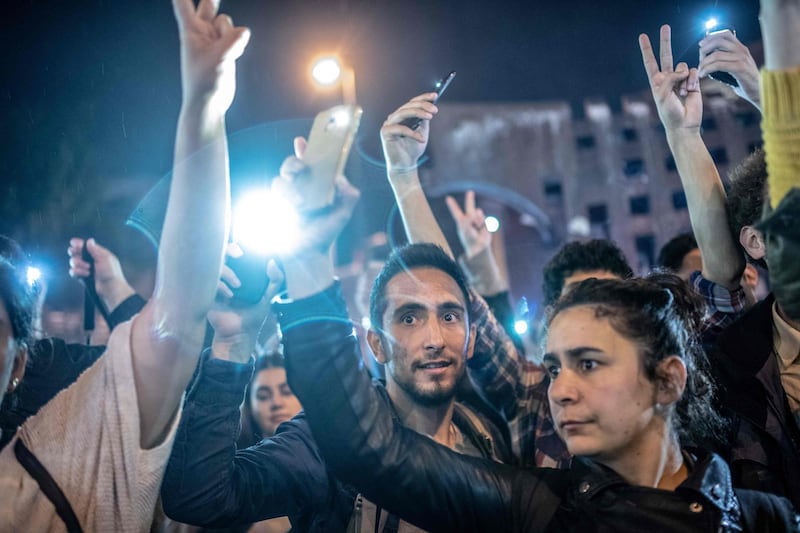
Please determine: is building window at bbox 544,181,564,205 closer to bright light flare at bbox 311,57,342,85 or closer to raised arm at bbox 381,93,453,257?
bright light flare at bbox 311,57,342,85

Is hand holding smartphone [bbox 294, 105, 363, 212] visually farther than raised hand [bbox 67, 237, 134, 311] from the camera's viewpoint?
No

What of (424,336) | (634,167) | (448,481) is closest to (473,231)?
(424,336)

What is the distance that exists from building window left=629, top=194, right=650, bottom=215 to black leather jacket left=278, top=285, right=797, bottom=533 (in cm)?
2364

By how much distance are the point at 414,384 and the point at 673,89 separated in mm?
1389

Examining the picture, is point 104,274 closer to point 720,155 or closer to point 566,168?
point 566,168

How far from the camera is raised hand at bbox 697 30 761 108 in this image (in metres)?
2.01

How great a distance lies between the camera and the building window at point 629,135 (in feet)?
75.8

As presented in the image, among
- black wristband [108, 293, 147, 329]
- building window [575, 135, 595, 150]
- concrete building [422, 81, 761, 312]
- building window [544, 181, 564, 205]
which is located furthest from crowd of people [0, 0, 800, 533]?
building window [575, 135, 595, 150]

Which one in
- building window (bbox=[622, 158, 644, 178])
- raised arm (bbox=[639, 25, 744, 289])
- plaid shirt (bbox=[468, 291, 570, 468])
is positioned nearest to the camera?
raised arm (bbox=[639, 25, 744, 289])

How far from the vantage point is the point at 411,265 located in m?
2.59

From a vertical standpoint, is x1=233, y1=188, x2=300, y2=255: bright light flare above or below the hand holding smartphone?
below

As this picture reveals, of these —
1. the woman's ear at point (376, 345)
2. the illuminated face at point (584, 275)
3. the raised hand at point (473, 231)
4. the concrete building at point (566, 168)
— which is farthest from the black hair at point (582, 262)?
the concrete building at point (566, 168)

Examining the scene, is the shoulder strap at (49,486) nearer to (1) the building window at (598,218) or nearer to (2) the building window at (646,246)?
(1) the building window at (598,218)

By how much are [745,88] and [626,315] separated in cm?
87
